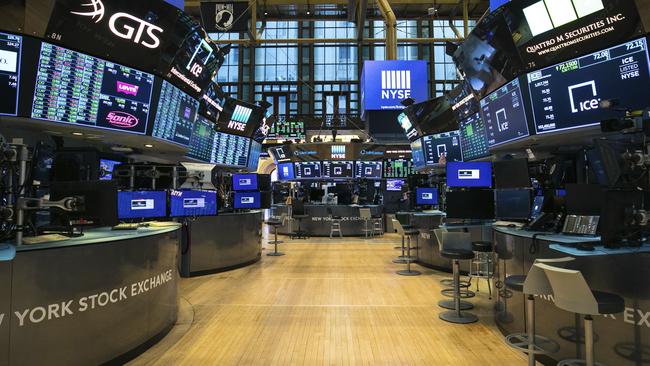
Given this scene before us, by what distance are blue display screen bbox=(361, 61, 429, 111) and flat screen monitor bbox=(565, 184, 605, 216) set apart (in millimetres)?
7415

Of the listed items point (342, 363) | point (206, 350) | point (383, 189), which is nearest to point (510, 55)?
point (342, 363)

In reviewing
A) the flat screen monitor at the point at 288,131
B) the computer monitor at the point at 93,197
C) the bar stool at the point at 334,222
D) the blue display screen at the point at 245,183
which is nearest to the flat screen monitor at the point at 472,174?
the blue display screen at the point at 245,183

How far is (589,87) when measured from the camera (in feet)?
12.2

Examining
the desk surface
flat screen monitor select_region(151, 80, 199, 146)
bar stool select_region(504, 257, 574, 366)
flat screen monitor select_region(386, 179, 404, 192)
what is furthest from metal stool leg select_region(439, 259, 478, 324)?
flat screen monitor select_region(386, 179, 404, 192)

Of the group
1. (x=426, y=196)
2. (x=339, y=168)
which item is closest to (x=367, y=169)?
(x=339, y=168)

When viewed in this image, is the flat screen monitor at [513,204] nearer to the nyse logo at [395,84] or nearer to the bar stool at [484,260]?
the bar stool at [484,260]

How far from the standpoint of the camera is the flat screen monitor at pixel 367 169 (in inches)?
526

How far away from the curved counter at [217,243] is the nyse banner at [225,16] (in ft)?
10.7

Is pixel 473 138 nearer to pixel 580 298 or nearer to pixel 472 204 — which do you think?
pixel 472 204

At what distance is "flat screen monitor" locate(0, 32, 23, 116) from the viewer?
3.26 metres

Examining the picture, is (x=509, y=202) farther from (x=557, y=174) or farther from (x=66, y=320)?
(x=66, y=320)

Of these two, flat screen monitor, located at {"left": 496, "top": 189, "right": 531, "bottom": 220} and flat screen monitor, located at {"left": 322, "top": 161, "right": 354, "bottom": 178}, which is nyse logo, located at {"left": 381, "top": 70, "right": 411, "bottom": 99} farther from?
flat screen monitor, located at {"left": 496, "top": 189, "right": 531, "bottom": 220}

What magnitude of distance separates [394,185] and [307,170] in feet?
10.9

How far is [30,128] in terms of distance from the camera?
3.96 meters
